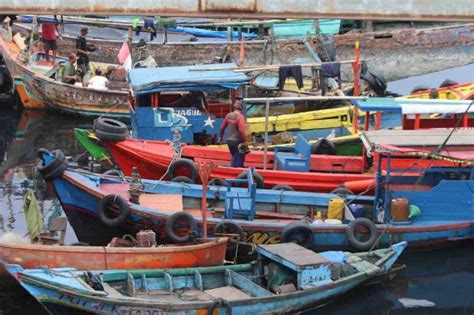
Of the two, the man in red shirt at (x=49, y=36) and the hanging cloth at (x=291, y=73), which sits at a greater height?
the man in red shirt at (x=49, y=36)

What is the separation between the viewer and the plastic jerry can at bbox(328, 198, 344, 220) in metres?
12.9

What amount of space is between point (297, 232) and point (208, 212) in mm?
1400

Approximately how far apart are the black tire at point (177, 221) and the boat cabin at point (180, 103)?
333cm

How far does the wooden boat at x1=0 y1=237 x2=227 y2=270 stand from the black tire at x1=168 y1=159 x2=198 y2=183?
2492 mm

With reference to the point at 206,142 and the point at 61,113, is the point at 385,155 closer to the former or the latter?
the point at 206,142

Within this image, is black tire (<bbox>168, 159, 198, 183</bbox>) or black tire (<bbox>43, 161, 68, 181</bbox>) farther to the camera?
black tire (<bbox>168, 159, 198, 183</bbox>)

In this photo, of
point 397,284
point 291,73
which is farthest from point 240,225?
point 291,73

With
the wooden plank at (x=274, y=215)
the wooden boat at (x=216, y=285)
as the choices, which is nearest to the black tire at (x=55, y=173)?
the wooden plank at (x=274, y=215)

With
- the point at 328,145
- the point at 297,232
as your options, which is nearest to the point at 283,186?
the point at 297,232

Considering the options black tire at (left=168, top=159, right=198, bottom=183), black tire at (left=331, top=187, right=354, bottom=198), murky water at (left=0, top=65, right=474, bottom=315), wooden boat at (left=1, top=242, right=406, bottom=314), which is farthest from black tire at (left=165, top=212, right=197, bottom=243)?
black tire at (left=331, top=187, right=354, bottom=198)

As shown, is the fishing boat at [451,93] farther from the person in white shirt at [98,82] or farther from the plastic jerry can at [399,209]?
the person in white shirt at [98,82]

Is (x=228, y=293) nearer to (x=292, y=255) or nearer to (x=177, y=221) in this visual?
(x=292, y=255)

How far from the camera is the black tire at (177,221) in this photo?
12.1 metres

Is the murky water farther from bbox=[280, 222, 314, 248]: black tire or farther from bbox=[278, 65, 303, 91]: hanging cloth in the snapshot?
bbox=[278, 65, 303, 91]: hanging cloth
